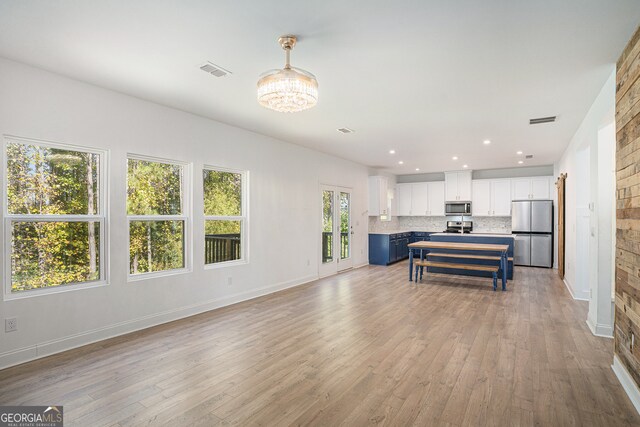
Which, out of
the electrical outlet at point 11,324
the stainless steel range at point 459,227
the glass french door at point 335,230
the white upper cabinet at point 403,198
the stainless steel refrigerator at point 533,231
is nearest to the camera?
the electrical outlet at point 11,324

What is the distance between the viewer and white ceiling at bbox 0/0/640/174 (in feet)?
7.08

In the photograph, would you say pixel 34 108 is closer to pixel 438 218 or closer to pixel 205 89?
pixel 205 89

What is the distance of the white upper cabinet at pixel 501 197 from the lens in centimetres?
891

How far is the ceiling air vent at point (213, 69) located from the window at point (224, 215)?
1821 millimetres

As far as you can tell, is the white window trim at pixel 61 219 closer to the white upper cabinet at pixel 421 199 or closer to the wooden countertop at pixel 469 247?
the wooden countertop at pixel 469 247

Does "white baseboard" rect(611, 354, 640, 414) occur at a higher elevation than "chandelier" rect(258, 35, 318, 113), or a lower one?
lower

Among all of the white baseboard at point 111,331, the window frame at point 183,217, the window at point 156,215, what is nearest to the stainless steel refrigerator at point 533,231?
the white baseboard at point 111,331

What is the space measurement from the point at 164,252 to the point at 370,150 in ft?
14.2

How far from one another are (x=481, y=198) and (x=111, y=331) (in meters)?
9.06

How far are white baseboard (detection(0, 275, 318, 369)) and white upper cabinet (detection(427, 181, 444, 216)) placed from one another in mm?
6562

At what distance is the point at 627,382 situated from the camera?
2443 mm

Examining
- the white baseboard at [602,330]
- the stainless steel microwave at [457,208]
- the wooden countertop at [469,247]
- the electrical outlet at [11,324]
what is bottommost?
the white baseboard at [602,330]

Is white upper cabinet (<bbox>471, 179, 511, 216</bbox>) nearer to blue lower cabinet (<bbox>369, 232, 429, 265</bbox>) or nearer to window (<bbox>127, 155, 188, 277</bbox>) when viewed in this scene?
blue lower cabinet (<bbox>369, 232, 429, 265</bbox>)

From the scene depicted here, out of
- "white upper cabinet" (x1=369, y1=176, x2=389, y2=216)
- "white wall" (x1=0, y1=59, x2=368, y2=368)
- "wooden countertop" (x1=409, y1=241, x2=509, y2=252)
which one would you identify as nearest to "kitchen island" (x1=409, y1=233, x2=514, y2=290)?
"wooden countertop" (x1=409, y1=241, x2=509, y2=252)
